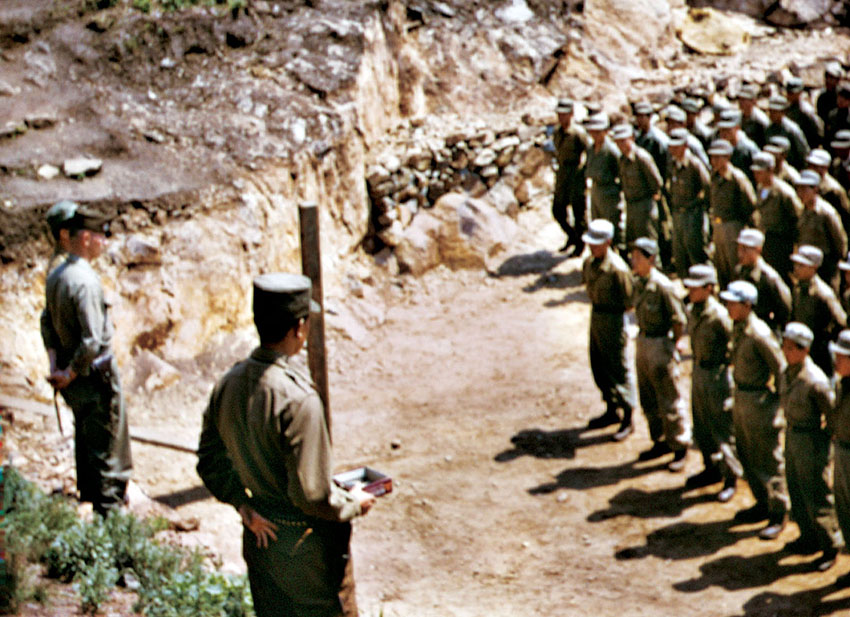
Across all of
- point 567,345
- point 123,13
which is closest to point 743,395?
point 567,345

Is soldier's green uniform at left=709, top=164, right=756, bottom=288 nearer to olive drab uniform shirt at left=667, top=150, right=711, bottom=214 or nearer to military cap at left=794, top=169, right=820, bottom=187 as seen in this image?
olive drab uniform shirt at left=667, top=150, right=711, bottom=214

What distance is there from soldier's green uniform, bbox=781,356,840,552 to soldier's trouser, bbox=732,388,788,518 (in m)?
0.41

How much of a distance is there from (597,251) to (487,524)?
281 centimetres

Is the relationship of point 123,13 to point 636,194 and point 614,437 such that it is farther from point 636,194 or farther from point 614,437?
point 614,437

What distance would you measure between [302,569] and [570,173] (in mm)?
9841

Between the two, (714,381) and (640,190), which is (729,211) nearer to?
(640,190)

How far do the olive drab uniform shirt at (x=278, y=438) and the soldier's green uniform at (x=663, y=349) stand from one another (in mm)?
5506

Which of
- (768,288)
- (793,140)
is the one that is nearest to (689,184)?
(793,140)

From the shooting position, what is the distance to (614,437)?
1046cm

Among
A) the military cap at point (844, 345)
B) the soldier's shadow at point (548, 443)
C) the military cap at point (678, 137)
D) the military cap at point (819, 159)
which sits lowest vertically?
the soldier's shadow at point (548, 443)

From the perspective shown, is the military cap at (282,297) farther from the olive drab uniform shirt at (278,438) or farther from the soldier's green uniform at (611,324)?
the soldier's green uniform at (611,324)

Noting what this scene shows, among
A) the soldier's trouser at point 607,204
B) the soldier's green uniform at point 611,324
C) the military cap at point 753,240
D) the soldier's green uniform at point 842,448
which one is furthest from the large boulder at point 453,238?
the soldier's green uniform at point 842,448

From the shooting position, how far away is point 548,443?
10492 mm

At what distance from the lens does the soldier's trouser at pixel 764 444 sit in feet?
28.1
